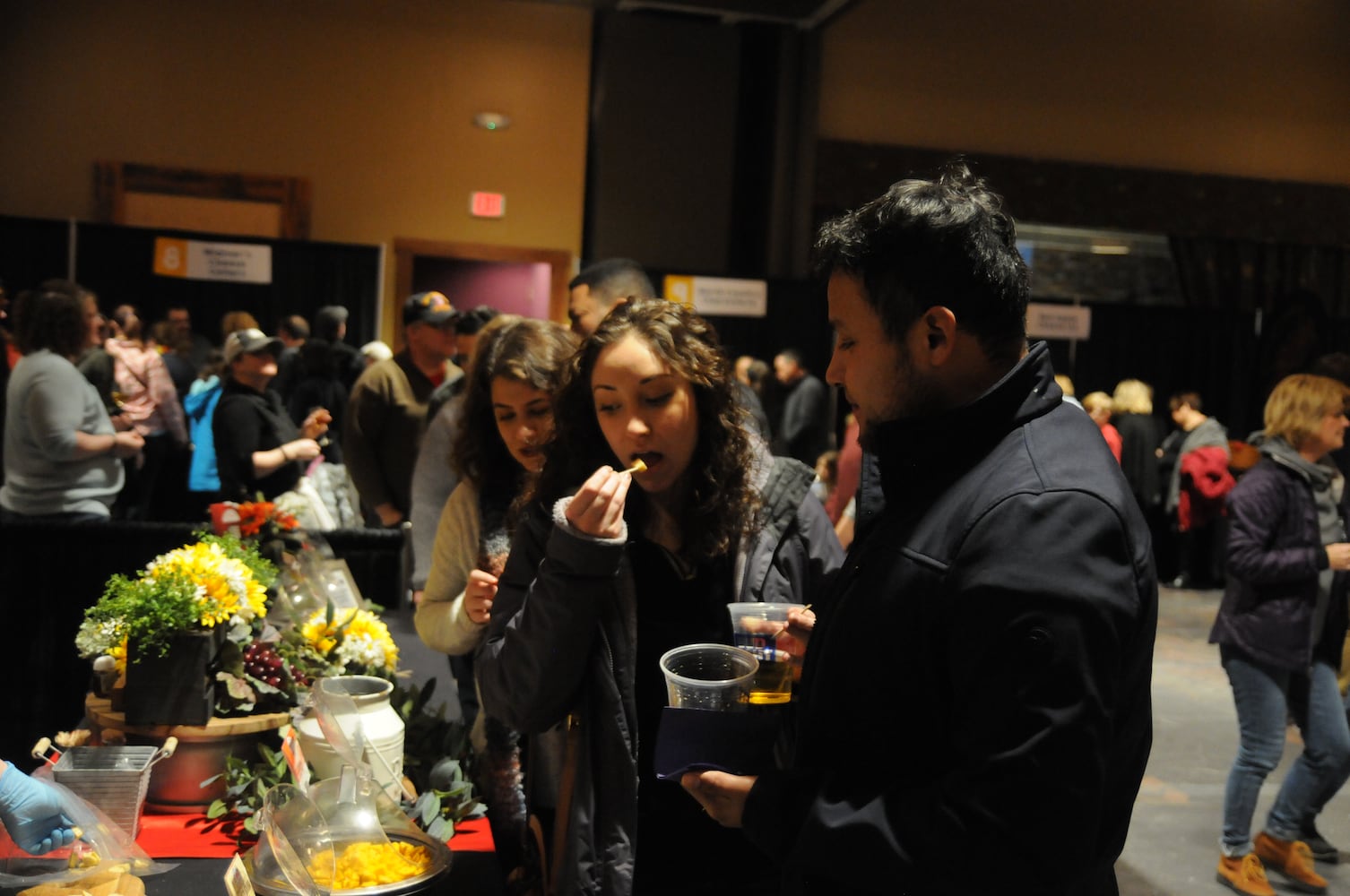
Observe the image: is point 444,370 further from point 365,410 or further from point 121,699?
point 121,699

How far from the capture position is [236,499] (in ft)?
14.5

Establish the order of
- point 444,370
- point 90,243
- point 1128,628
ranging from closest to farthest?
point 1128,628 < point 444,370 < point 90,243

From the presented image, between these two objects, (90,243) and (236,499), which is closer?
(236,499)

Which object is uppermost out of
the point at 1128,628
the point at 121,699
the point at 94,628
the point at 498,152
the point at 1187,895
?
the point at 498,152

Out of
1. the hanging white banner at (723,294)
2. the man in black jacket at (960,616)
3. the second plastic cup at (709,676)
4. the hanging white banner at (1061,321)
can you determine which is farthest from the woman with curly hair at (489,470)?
the hanging white banner at (1061,321)

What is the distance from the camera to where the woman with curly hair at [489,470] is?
79.5 inches

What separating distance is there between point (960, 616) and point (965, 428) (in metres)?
0.19

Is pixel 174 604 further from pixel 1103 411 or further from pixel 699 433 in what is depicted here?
pixel 1103 411

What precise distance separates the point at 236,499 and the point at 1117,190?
8.35 meters

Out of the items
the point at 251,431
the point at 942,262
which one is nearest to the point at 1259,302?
the point at 251,431

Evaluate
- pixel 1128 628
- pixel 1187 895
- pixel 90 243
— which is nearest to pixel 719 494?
pixel 1128 628

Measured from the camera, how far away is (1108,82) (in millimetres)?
10023

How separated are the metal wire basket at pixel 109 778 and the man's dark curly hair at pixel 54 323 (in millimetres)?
2799

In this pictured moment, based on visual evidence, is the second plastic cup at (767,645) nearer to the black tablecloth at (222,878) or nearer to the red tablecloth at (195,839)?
the black tablecloth at (222,878)
